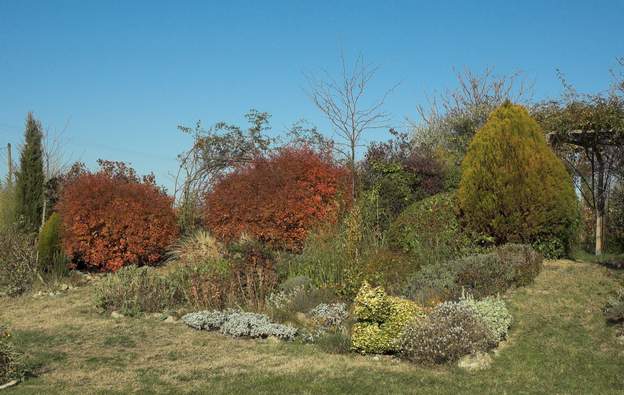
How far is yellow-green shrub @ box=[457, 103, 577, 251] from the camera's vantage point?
1182cm

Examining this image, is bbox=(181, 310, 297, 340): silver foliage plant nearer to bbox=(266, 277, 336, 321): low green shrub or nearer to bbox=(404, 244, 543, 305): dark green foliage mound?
bbox=(266, 277, 336, 321): low green shrub

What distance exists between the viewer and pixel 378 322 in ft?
26.6

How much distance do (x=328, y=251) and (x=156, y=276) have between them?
327 cm

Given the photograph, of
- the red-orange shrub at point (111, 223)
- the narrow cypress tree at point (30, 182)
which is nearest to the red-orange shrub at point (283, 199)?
the red-orange shrub at point (111, 223)

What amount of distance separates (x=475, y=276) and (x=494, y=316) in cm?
169

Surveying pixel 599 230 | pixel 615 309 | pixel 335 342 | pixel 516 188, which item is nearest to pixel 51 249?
pixel 335 342

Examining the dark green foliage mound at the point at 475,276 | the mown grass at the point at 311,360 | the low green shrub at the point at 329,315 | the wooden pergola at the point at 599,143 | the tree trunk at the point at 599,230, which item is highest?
the wooden pergola at the point at 599,143

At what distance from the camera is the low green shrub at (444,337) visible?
24.3 feet

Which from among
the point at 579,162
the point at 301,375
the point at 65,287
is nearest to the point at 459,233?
the point at 301,375

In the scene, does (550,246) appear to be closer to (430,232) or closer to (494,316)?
(430,232)

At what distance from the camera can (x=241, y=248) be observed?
12250mm

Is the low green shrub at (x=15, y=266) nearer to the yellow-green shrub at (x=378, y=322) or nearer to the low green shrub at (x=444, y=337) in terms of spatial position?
the yellow-green shrub at (x=378, y=322)

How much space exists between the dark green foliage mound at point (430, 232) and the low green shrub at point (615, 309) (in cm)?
330

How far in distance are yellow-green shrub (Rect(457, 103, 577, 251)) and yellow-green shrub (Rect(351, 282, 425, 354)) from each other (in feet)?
14.8
